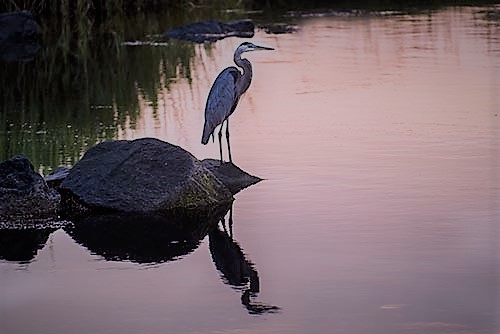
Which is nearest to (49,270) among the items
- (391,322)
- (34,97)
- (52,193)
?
(52,193)

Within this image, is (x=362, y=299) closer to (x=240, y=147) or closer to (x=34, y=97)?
(x=240, y=147)

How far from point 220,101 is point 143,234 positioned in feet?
6.69

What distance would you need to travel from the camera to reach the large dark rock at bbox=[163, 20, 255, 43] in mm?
19125

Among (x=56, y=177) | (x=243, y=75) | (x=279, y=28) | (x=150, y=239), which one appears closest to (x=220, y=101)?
(x=243, y=75)

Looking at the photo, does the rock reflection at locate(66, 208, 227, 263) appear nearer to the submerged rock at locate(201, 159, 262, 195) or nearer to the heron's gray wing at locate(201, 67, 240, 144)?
the submerged rock at locate(201, 159, 262, 195)

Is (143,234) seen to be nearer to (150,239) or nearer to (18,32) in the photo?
(150,239)

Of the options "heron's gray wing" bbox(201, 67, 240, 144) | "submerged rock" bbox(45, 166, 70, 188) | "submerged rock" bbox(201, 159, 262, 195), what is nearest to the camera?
"submerged rock" bbox(45, 166, 70, 188)

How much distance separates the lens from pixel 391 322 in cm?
547

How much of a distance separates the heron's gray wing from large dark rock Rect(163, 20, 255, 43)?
9825 mm

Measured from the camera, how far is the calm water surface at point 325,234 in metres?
5.67

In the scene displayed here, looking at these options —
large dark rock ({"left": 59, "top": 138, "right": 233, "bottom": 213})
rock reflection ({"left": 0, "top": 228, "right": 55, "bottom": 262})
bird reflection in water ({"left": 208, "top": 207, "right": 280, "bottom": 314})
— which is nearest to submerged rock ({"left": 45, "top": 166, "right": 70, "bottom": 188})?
large dark rock ({"left": 59, "top": 138, "right": 233, "bottom": 213})

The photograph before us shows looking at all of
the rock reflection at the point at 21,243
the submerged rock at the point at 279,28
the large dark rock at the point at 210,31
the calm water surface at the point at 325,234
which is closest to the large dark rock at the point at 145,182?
the calm water surface at the point at 325,234

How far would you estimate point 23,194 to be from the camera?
7.90m

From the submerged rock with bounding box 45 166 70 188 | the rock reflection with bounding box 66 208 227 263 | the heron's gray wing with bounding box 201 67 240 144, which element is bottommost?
the rock reflection with bounding box 66 208 227 263
